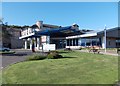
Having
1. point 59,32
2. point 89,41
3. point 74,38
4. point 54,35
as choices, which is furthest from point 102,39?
point 54,35

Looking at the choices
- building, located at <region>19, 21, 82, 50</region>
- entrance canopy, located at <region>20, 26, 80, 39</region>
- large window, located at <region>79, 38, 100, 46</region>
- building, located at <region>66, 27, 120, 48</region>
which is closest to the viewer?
building, located at <region>66, 27, 120, 48</region>

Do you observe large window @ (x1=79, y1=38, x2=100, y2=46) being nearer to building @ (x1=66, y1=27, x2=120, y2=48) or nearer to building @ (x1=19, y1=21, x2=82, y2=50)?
Answer: building @ (x1=66, y1=27, x2=120, y2=48)

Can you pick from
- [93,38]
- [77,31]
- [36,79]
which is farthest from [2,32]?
[36,79]

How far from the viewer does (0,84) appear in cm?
1070

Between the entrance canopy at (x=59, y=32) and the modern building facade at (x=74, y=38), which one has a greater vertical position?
the entrance canopy at (x=59, y=32)

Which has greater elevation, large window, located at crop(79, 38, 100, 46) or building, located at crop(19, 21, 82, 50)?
building, located at crop(19, 21, 82, 50)

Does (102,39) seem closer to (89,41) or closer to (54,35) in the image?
(89,41)

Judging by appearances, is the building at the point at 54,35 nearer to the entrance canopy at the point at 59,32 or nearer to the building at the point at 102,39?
the entrance canopy at the point at 59,32

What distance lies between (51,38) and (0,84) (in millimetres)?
54092

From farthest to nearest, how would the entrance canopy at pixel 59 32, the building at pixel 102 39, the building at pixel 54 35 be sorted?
1. the building at pixel 54 35
2. the entrance canopy at pixel 59 32
3. the building at pixel 102 39

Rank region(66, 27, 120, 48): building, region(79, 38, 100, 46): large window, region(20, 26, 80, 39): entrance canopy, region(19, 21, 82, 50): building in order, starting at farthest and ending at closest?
region(19, 21, 82, 50): building < region(20, 26, 80, 39): entrance canopy < region(79, 38, 100, 46): large window < region(66, 27, 120, 48): building

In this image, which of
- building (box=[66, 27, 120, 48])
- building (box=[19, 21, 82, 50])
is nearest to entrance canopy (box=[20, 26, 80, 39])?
building (box=[19, 21, 82, 50])

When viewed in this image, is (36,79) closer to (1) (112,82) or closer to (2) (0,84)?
→ (2) (0,84)

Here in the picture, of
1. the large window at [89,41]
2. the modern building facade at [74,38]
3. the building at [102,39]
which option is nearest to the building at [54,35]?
the modern building facade at [74,38]
